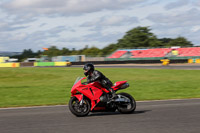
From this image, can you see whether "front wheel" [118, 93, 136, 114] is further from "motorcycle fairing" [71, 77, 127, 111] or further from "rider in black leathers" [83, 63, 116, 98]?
"motorcycle fairing" [71, 77, 127, 111]

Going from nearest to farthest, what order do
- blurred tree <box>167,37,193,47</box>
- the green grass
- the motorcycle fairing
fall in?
the motorcycle fairing → the green grass → blurred tree <box>167,37,193,47</box>

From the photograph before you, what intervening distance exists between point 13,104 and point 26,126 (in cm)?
511

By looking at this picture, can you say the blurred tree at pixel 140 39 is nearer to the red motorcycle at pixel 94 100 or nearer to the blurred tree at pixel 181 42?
the blurred tree at pixel 181 42

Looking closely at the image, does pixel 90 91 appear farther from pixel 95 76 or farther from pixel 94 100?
pixel 95 76

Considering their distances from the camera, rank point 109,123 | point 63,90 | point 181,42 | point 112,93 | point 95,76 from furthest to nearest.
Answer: point 181,42, point 63,90, point 112,93, point 95,76, point 109,123

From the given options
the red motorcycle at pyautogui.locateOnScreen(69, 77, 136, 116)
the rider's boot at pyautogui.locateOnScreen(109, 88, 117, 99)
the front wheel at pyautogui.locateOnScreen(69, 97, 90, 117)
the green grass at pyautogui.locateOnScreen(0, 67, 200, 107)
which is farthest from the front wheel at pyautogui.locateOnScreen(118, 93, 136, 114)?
the green grass at pyautogui.locateOnScreen(0, 67, 200, 107)

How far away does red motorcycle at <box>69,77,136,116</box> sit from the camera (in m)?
7.71

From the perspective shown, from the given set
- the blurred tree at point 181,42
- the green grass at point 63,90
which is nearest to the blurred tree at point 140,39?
the blurred tree at point 181,42

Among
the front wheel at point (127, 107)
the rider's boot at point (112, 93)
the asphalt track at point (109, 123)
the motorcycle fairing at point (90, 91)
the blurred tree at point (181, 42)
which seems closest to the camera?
the asphalt track at point (109, 123)

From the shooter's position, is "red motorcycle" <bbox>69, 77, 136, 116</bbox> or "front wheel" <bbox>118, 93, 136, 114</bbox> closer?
"red motorcycle" <bbox>69, 77, 136, 116</bbox>

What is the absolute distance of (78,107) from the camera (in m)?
7.80

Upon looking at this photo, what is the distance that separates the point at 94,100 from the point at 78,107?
0.47 meters

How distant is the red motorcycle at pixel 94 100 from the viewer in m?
7.71

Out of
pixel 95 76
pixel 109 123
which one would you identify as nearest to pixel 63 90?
pixel 95 76
